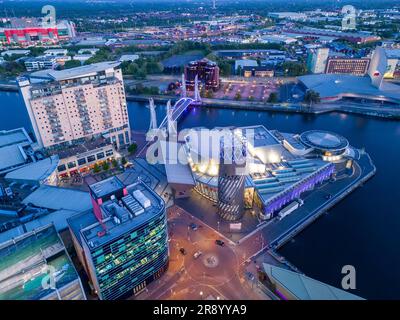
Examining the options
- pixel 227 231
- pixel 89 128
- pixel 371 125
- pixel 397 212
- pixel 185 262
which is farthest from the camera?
pixel 371 125

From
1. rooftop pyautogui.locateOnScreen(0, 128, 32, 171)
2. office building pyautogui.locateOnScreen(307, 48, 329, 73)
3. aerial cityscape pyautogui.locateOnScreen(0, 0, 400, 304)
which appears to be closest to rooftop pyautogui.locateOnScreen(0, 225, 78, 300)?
aerial cityscape pyautogui.locateOnScreen(0, 0, 400, 304)

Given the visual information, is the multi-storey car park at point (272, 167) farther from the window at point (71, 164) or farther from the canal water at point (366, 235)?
the window at point (71, 164)

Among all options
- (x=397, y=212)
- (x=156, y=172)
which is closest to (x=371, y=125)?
(x=397, y=212)

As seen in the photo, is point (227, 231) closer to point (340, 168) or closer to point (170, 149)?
point (170, 149)

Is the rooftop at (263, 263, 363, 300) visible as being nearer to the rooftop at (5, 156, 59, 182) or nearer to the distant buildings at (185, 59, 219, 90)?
the rooftop at (5, 156, 59, 182)

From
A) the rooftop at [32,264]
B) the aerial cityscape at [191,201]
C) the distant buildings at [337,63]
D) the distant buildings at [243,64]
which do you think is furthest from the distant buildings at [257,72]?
the rooftop at [32,264]
